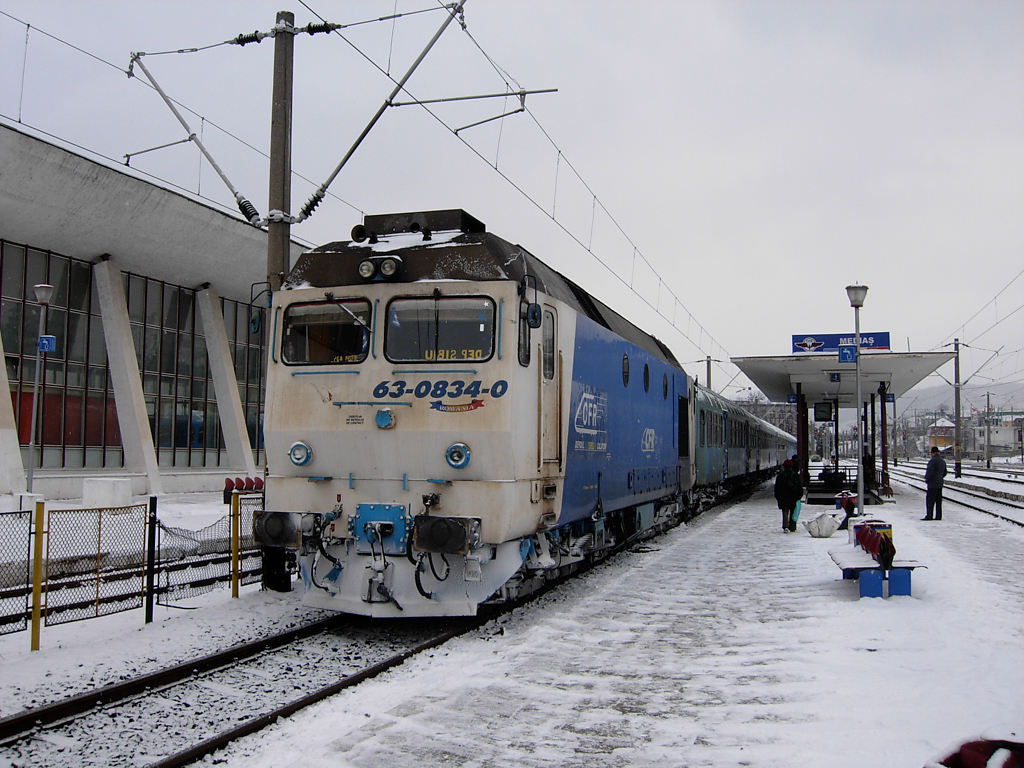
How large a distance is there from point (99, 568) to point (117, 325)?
16.1m

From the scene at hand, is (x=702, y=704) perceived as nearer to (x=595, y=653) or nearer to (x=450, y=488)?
(x=595, y=653)

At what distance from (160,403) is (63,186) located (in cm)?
865

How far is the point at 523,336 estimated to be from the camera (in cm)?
787

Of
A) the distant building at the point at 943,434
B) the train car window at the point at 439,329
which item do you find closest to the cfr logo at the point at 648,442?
the train car window at the point at 439,329

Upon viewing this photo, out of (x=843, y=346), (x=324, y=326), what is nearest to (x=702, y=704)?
(x=324, y=326)

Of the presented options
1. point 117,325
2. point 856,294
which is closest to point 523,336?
point 856,294

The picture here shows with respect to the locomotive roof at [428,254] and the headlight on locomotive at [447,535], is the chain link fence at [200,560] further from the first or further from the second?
the locomotive roof at [428,254]

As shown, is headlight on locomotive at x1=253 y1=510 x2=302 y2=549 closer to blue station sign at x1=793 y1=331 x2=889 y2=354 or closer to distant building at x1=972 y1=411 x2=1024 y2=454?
blue station sign at x1=793 y1=331 x2=889 y2=354

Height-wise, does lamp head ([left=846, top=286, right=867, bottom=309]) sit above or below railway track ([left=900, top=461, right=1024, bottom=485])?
above

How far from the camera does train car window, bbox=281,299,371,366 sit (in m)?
8.12

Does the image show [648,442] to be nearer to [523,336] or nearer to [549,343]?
[549,343]

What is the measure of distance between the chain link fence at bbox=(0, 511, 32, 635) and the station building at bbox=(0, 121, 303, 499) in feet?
21.2

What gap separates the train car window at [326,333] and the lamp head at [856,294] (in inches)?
464

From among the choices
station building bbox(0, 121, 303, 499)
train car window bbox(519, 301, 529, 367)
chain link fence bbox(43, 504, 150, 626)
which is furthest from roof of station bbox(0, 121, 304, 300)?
train car window bbox(519, 301, 529, 367)
